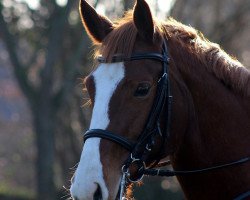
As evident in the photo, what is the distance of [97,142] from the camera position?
4215mm

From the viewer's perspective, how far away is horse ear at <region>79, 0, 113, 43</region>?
4.90 meters

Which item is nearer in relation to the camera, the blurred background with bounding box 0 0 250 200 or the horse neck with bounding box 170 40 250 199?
the horse neck with bounding box 170 40 250 199

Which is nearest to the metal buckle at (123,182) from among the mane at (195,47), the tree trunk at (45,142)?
the mane at (195,47)

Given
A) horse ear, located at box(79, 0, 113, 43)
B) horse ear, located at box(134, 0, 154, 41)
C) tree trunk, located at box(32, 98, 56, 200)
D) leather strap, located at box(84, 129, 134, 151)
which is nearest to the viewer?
leather strap, located at box(84, 129, 134, 151)

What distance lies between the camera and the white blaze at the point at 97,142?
4086mm

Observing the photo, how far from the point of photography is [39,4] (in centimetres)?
1784

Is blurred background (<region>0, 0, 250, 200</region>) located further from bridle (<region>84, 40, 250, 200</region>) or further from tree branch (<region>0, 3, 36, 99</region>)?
bridle (<region>84, 40, 250, 200</region>)

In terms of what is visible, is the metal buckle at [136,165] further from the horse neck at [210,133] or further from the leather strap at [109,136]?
the horse neck at [210,133]

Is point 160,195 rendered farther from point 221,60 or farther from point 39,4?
point 221,60

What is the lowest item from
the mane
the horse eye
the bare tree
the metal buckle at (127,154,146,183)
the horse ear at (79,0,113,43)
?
the metal buckle at (127,154,146,183)

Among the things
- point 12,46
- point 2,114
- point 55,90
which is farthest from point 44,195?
point 2,114

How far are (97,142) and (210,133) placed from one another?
0.86 metres

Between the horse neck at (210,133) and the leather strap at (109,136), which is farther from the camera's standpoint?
the horse neck at (210,133)

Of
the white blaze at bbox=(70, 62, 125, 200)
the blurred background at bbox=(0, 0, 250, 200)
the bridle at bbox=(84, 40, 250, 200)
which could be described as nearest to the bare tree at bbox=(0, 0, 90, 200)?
the blurred background at bbox=(0, 0, 250, 200)
